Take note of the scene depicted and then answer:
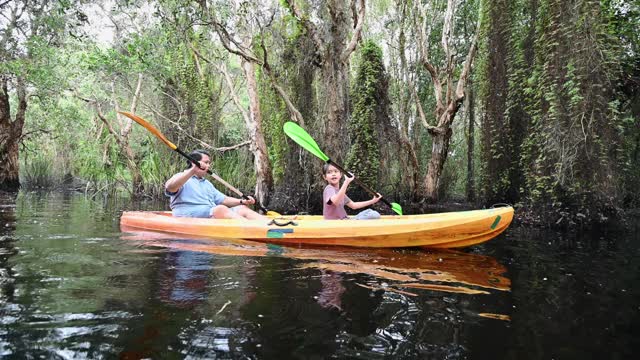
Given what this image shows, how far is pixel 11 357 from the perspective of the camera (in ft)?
5.90

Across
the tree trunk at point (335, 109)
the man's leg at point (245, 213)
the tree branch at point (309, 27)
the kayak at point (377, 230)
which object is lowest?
the kayak at point (377, 230)

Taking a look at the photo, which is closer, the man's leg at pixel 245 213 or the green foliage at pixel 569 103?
the green foliage at pixel 569 103

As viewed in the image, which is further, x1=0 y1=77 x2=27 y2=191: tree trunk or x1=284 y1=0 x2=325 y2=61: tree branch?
x1=0 y1=77 x2=27 y2=191: tree trunk

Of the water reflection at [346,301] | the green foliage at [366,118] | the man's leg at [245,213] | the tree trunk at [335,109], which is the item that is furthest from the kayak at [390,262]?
the green foliage at [366,118]

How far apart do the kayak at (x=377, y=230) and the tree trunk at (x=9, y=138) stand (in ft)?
36.0

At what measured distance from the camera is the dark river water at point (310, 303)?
1972 mm

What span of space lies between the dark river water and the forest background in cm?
220

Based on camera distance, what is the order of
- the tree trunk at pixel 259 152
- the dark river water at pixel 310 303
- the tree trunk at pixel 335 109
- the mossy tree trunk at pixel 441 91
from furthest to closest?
the mossy tree trunk at pixel 441 91, the tree trunk at pixel 259 152, the tree trunk at pixel 335 109, the dark river water at pixel 310 303

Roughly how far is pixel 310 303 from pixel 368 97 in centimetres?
793

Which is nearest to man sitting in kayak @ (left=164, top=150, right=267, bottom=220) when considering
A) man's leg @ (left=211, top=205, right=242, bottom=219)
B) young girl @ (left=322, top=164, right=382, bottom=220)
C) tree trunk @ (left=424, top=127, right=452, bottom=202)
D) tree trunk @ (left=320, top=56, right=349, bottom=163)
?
man's leg @ (left=211, top=205, right=242, bottom=219)

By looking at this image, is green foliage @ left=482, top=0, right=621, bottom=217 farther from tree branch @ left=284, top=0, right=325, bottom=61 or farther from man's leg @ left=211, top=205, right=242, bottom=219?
man's leg @ left=211, top=205, right=242, bottom=219

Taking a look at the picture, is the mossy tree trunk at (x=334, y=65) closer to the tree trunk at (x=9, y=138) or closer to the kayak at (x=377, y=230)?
the kayak at (x=377, y=230)

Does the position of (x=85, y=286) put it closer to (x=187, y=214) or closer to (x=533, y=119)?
(x=187, y=214)

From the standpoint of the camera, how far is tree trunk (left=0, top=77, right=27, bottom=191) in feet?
43.0
